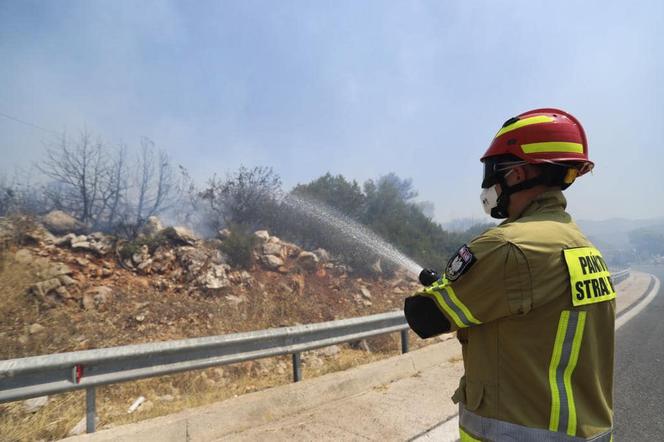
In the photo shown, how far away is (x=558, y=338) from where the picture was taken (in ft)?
4.17

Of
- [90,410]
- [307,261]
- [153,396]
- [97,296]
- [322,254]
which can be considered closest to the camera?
[90,410]

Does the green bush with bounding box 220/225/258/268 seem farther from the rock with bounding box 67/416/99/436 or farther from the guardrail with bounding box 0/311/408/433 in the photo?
the rock with bounding box 67/416/99/436

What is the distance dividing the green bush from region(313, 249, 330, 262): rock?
8.71 feet

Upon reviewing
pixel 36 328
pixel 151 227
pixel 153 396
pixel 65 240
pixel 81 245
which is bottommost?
pixel 153 396

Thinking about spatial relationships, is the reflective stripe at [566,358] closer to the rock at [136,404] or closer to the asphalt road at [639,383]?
the asphalt road at [639,383]

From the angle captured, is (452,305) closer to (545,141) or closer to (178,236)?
(545,141)

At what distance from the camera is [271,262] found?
10984 millimetres

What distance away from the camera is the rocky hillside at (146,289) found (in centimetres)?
655

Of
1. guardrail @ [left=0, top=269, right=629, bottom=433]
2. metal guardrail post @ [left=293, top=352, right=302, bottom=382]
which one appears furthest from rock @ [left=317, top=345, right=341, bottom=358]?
metal guardrail post @ [left=293, top=352, right=302, bottom=382]

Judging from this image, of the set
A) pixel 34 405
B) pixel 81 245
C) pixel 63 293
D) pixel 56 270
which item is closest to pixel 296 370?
pixel 34 405

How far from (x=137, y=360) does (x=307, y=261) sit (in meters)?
8.62

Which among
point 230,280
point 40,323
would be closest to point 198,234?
point 230,280

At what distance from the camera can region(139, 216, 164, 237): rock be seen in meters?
9.97

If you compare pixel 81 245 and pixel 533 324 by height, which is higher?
pixel 81 245
